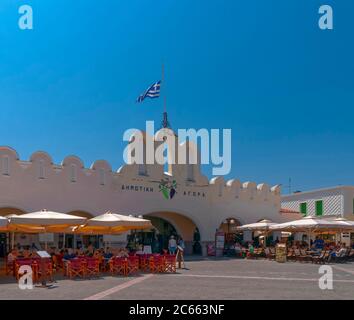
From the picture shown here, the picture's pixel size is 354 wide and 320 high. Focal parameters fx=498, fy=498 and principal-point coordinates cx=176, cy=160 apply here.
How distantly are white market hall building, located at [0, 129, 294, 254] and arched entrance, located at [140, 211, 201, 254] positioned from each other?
2.4 inches

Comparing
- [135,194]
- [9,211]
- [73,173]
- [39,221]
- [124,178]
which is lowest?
[39,221]

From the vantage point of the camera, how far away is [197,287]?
1407 centimetres

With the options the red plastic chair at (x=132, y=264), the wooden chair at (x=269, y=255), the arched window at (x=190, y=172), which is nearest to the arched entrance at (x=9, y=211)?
the red plastic chair at (x=132, y=264)

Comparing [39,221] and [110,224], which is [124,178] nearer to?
[110,224]

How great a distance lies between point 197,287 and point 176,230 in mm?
16378

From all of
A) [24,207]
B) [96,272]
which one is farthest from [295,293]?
[24,207]

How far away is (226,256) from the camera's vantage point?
96.7 ft

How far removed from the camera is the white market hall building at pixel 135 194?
21422 mm

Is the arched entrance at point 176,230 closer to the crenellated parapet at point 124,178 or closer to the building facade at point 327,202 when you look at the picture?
the crenellated parapet at point 124,178

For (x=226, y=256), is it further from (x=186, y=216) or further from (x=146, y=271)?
(x=146, y=271)

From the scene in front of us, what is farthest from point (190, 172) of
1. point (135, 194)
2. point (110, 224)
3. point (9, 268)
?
point (9, 268)

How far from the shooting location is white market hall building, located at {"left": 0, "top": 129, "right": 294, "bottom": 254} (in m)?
21.4

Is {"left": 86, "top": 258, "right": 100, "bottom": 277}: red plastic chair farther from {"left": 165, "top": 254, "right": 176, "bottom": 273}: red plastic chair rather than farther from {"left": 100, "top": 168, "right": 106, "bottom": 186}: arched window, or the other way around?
{"left": 100, "top": 168, "right": 106, "bottom": 186}: arched window

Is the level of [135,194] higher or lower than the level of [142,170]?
lower
